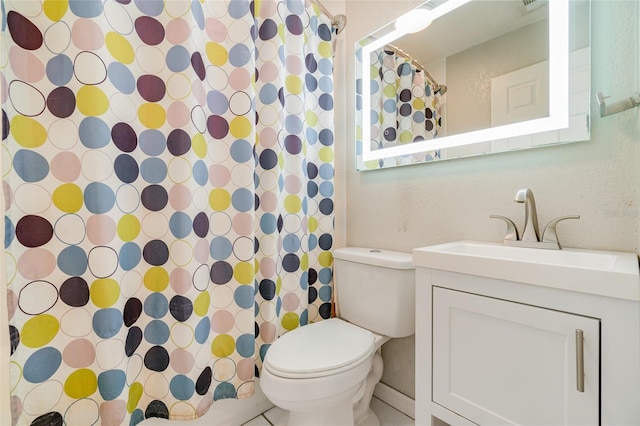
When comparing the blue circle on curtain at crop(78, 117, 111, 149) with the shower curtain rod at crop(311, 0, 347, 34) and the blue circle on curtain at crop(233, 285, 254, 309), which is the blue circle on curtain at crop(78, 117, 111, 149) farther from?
the shower curtain rod at crop(311, 0, 347, 34)

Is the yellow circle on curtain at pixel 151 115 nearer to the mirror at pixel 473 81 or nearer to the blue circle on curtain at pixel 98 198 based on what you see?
the blue circle on curtain at pixel 98 198

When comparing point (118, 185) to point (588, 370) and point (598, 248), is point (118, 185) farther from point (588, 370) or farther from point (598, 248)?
point (598, 248)

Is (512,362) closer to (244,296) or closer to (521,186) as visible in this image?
(521,186)

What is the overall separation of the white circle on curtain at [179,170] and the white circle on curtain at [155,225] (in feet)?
0.46

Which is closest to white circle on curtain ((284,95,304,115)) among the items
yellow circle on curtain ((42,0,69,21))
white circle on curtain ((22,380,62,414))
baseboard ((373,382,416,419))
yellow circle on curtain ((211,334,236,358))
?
yellow circle on curtain ((42,0,69,21))

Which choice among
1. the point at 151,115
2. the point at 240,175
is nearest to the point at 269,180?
the point at 240,175

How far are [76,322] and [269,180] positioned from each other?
2.65 ft

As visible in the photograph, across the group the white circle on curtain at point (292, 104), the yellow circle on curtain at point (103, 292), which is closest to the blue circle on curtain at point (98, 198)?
the yellow circle on curtain at point (103, 292)

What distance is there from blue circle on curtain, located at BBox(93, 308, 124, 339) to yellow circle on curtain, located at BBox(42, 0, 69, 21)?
888 millimetres

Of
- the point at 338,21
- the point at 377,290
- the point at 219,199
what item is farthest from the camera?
the point at 338,21

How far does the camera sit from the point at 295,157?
137 cm

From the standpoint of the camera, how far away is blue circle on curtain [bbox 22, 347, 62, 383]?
812mm

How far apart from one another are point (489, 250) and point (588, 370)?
0.42 metres

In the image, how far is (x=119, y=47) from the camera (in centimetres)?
94
